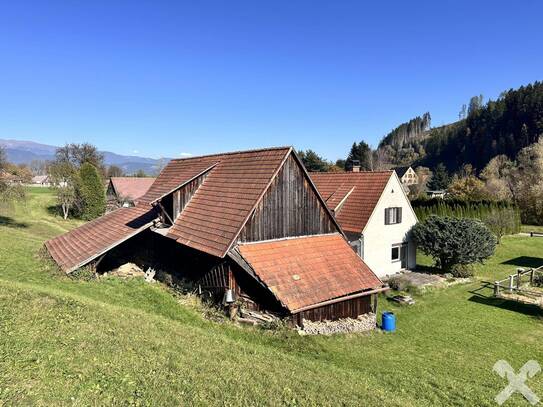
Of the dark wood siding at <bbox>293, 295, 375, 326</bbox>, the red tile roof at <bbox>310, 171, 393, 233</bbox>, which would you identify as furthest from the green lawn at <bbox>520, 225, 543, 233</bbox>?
the dark wood siding at <bbox>293, 295, 375, 326</bbox>

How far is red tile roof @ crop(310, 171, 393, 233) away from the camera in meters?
25.1

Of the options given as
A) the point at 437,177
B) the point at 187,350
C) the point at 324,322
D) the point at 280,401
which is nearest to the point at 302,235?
the point at 324,322

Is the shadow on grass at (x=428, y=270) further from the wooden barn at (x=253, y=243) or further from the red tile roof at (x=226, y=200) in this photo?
the red tile roof at (x=226, y=200)

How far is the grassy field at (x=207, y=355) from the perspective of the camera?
24.3 feet

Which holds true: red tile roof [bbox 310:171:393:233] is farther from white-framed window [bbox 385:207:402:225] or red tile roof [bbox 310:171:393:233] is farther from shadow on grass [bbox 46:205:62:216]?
shadow on grass [bbox 46:205:62:216]

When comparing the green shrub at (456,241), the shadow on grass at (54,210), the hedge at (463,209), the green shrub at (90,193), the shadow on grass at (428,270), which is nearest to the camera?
the green shrub at (456,241)

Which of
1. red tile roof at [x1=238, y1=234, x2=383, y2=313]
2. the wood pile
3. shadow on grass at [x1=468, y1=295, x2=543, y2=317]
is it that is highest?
red tile roof at [x1=238, y1=234, x2=383, y2=313]

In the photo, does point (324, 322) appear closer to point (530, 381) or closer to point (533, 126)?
point (530, 381)

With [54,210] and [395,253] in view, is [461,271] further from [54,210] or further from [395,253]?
[54,210]

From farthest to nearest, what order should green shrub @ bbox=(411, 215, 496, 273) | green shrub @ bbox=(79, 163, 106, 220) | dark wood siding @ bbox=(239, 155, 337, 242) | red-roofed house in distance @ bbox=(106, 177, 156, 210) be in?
red-roofed house in distance @ bbox=(106, 177, 156, 210), green shrub @ bbox=(79, 163, 106, 220), green shrub @ bbox=(411, 215, 496, 273), dark wood siding @ bbox=(239, 155, 337, 242)

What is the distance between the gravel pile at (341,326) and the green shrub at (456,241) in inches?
456

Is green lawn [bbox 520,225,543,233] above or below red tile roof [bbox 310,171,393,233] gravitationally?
below

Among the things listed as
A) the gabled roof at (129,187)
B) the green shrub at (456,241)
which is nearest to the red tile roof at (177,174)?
the green shrub at (456,241)

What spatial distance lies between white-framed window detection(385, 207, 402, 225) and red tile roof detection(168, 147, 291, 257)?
37.1 feet
